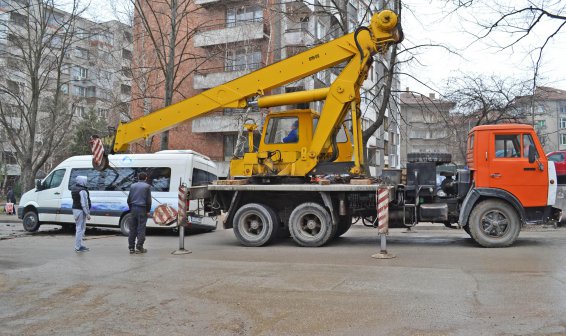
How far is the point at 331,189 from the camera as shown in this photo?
10.8m

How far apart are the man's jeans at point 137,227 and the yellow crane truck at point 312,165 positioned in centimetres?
158

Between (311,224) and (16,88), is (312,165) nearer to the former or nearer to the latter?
(311,224)

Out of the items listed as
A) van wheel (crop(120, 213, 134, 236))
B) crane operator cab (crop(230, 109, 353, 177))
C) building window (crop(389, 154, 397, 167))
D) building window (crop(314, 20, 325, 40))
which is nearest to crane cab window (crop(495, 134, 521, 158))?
crane operator cab (crop(230, 109, 353, 177))

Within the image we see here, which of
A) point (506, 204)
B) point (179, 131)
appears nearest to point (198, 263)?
point (506, 204)

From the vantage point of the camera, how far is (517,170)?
10500 millimetres

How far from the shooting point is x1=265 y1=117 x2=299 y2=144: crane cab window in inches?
474

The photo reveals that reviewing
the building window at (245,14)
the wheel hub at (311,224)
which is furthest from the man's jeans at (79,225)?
the building window at (245,14)

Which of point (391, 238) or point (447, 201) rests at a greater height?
point (447, 201)

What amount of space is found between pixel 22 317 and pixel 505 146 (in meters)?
9.55

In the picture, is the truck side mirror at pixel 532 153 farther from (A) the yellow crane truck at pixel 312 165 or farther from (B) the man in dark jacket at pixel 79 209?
(B) the man in dark jacket at pixel 79 209

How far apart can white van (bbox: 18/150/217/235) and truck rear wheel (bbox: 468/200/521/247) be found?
322 inches

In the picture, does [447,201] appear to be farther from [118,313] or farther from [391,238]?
[118,313]

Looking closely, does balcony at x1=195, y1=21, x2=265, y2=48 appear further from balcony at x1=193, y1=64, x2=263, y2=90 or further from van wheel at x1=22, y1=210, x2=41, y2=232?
van wheel at x1=22, y1=210, x2=41, y2=232

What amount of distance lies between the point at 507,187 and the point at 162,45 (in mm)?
16181
